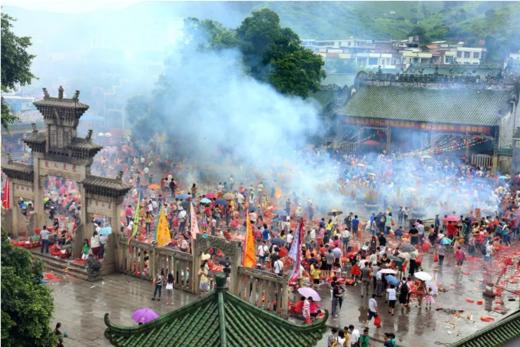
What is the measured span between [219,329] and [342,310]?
12.0 m

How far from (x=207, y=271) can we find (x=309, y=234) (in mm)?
5700

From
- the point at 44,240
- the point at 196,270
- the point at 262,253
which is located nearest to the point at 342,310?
the point at 262,253

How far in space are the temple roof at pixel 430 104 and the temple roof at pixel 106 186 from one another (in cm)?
3000

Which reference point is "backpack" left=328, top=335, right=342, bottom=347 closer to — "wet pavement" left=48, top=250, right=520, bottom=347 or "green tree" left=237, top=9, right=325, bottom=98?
"wet pavement" left=48, top=250, right=520, bottom=347

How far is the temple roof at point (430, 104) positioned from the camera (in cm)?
4819

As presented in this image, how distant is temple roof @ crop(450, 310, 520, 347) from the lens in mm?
13906

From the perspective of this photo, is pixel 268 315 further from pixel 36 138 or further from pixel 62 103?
pixel 36 138

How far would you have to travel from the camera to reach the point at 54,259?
84.4 feet

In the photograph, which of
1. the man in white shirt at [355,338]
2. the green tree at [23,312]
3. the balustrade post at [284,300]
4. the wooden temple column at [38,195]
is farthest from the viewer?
the wooden temple column at [38,195]

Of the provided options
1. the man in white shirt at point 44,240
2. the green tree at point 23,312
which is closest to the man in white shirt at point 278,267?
the man in white shirt at point 44,240

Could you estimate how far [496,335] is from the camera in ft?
47.0

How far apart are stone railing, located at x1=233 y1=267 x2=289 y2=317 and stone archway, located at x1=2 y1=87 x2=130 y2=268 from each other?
18.7 feet

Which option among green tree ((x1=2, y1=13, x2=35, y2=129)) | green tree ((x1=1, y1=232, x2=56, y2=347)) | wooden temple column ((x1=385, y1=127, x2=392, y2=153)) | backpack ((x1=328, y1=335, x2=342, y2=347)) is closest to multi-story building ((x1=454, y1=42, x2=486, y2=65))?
wooden temple column ((x1=385, y1=127, x2=392, y2=153))

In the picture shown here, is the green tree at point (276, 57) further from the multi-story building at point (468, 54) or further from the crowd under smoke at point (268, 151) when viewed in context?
the multi-story building at point (468, 54)
